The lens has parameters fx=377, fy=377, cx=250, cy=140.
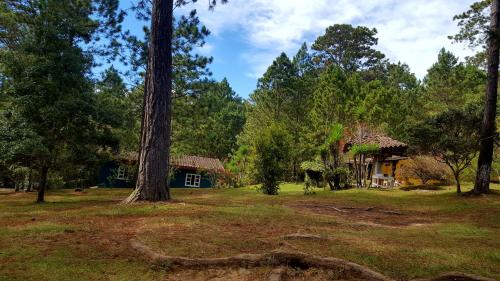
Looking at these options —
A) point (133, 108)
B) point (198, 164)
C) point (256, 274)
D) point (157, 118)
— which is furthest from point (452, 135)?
point (198, 164)

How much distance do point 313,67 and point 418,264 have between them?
52.5 m

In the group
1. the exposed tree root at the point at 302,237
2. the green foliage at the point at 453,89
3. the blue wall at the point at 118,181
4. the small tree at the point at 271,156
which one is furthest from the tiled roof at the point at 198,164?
the exposed tree root at the point at 302,237

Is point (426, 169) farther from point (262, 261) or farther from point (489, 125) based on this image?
point (262, 261)

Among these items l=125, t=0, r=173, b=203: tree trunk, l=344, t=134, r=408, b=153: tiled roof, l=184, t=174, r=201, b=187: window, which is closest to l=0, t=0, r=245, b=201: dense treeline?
l=125, t=0, r=173, b=203: tree trunk

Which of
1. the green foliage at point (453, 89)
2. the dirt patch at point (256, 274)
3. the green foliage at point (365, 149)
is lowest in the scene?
the dirt patch at point (256, 274)

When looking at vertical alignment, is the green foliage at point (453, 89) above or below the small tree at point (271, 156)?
above

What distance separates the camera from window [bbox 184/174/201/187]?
131 feet

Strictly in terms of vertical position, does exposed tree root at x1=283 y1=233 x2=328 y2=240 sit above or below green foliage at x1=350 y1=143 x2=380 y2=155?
below

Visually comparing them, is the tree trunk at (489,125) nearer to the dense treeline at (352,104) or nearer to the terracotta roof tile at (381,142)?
the dense treeline at (352,104)

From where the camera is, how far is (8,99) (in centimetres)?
1381

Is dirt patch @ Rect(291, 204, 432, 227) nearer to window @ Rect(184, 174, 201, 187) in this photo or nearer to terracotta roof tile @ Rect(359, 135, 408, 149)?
terracotta roof tile @ Rect(359, 135, 408, 149)

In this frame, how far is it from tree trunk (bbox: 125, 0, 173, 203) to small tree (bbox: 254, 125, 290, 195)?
8.60 m

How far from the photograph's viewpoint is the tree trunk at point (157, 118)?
11195mm

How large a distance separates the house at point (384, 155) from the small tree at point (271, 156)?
8.92 metres
